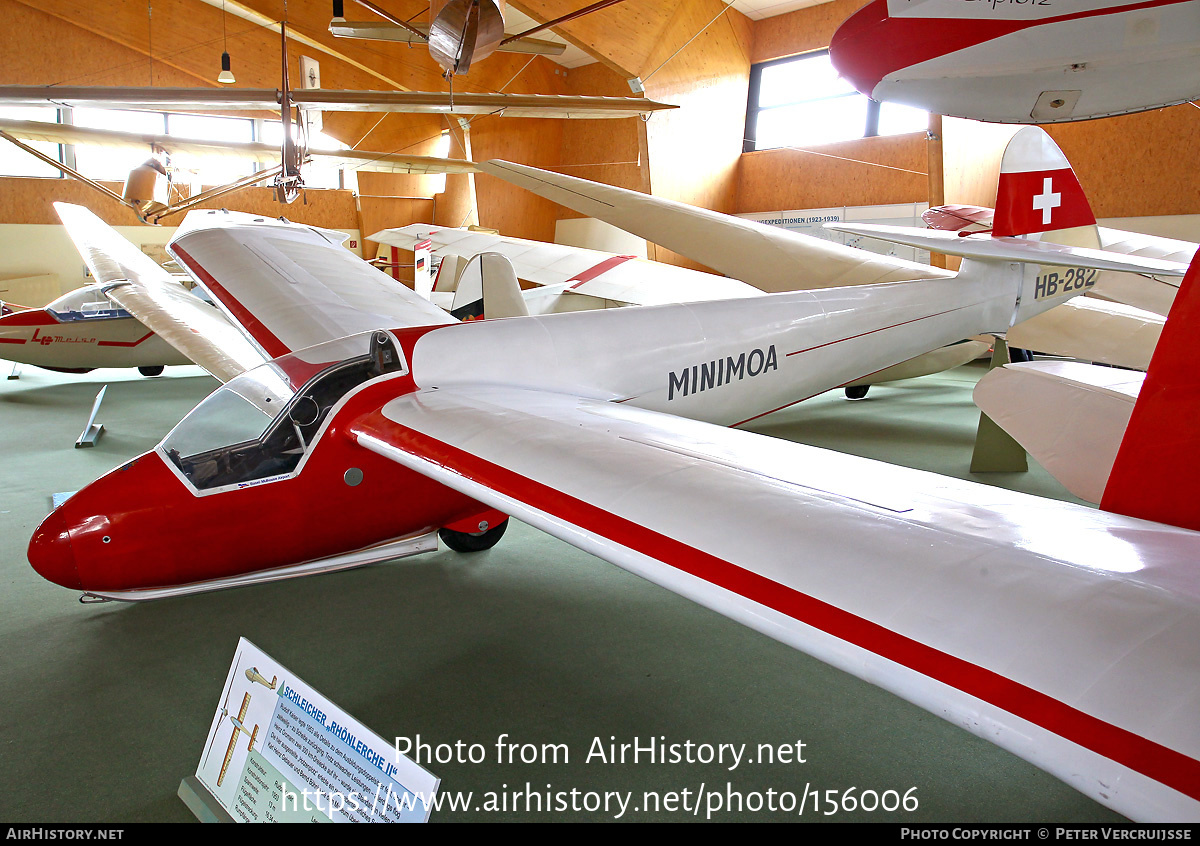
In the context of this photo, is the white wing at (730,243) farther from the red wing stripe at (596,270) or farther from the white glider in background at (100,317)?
the white glider in background at (100,317)

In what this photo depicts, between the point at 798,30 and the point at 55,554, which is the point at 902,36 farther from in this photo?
the point at 798,30

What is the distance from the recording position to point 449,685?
9.30ft

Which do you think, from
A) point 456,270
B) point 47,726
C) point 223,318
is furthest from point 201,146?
point 47,726

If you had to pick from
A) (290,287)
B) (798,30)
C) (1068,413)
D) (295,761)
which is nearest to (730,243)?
(290,287)

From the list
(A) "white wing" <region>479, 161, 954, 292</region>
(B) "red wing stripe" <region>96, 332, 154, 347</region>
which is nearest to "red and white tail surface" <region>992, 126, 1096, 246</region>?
(A) "white wing" <region>479, 161, 954, 292</region>

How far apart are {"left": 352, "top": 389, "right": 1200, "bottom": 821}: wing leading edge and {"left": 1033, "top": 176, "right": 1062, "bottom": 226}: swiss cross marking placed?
5.48m

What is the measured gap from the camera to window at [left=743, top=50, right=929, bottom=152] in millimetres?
16002

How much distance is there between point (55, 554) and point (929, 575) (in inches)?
126

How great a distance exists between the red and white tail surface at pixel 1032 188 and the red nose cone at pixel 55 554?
716cm

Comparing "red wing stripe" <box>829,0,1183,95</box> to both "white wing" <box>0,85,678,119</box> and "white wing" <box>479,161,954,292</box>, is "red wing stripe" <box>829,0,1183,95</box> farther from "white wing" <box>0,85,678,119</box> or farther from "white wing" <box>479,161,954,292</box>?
"white wing" <box>0,85,678,119</box>

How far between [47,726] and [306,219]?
22.7m

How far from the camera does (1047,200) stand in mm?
6348

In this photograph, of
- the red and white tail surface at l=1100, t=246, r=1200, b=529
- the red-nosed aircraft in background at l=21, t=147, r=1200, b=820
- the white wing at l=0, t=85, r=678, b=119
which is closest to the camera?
the red-nosed aircraft in background at l=21, t=147, r=1200, b=820

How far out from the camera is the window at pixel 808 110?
16002 millimetres
